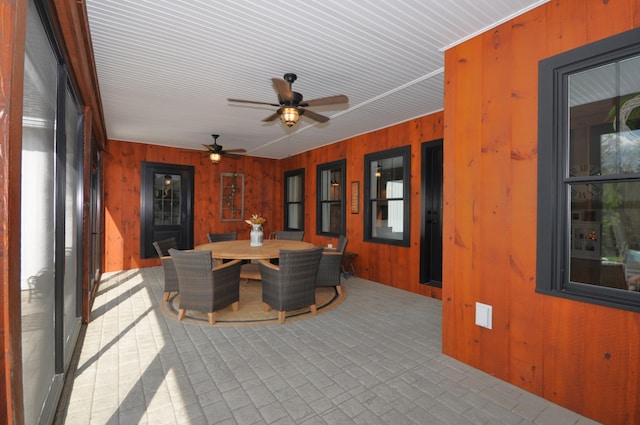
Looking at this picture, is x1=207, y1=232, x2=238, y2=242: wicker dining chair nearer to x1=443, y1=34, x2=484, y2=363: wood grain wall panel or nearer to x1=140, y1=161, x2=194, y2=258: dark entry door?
x1=140, y1=161, x2=194, y2=258: dark entry door

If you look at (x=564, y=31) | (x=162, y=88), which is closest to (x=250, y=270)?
(x=162, y=88)

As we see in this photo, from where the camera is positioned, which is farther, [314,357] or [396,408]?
[314,357]

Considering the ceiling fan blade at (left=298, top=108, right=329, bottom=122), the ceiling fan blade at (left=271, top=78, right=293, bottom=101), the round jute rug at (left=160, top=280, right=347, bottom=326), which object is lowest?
the round jute rug at (left=160, top=280, right=347, bottom=326)

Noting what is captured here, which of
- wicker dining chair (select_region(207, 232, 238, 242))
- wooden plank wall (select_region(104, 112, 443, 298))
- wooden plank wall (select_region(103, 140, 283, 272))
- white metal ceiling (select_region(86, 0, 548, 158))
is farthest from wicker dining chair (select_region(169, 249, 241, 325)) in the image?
wooden plank wall (select_region(103, 140, 283, 272))

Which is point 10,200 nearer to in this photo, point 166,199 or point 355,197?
point 355,197

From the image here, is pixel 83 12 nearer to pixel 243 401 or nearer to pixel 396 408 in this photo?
pixel 243 401

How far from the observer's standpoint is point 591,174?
1.93 m

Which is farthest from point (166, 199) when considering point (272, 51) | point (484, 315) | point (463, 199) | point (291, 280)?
point (484, 315)

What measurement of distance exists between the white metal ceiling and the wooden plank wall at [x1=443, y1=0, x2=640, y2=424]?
293 millimetres

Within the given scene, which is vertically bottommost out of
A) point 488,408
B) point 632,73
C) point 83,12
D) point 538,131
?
point 488,408

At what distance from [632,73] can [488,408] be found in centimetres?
218

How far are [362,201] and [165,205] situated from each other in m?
4.33

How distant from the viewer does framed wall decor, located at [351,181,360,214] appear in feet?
19.1

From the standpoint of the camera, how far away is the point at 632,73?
1793mm
